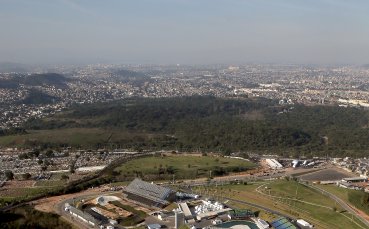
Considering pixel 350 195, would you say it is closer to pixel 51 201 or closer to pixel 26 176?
pixel 51 201

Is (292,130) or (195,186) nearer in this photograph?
(195,186)

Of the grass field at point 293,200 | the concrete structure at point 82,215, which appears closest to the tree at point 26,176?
the concrete structure at point 82,215

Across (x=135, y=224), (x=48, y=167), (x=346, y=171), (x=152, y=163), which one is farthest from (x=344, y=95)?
(x=135, y=224)

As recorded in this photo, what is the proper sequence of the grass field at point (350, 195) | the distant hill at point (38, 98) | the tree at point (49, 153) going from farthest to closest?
the distant hill at point (38, 98) → the tree at point (49, 153) → the grass field at point (350, 195)

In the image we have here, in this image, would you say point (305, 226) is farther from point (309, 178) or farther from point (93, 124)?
point (93, 124)

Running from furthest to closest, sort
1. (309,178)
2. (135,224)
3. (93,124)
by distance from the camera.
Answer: (93,124), (309,178), (135,224)

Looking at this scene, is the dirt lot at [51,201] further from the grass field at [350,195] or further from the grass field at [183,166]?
the grass field at [350,195]

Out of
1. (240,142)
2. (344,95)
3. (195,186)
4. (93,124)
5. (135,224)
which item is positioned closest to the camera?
(135,224)
